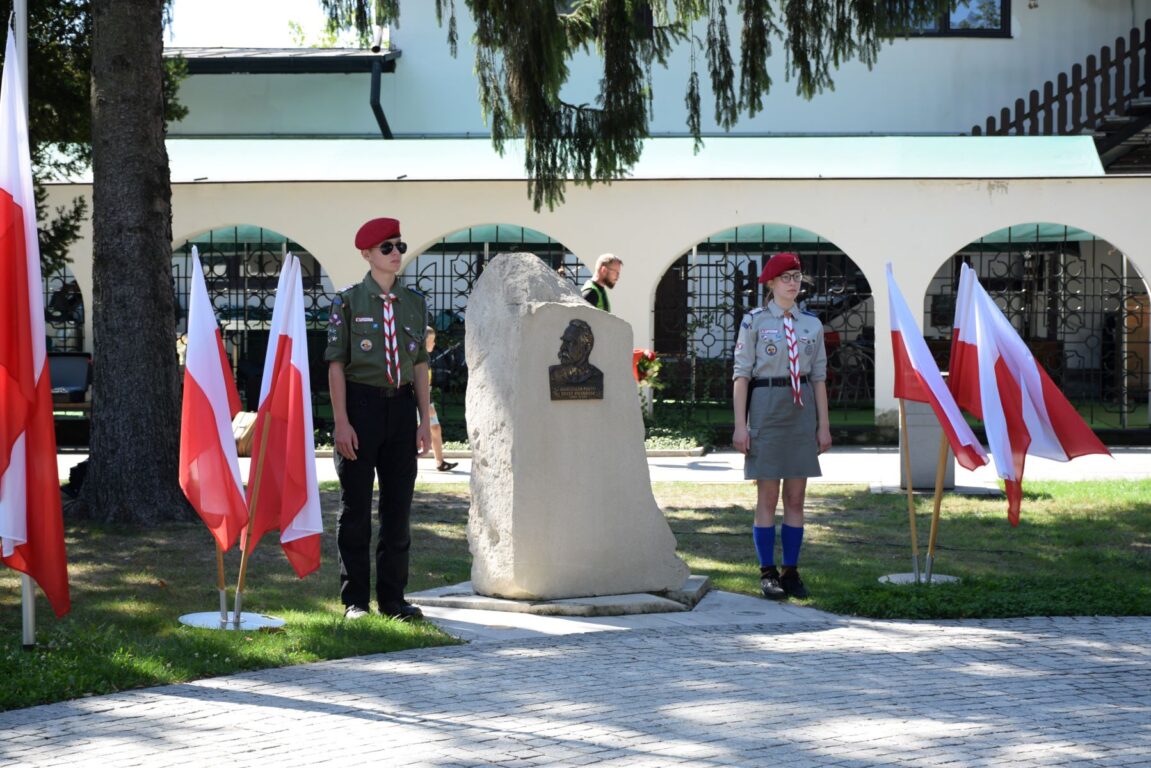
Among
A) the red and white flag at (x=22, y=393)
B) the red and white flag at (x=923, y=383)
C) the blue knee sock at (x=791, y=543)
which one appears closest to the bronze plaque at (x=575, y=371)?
the blue knee sock at (x=791, y=543)

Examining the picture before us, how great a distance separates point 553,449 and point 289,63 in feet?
65.3

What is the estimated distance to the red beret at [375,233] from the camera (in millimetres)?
6938

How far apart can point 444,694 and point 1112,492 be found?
856 cm

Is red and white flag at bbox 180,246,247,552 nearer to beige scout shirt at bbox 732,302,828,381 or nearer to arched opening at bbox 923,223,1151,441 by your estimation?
beige scout shirt at bbox 732,302,828,381

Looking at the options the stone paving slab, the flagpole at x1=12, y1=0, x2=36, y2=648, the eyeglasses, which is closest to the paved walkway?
the stone paving slab

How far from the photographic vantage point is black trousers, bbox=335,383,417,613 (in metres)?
6.94

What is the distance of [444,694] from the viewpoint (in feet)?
18.4

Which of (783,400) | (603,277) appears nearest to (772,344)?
(783,400)

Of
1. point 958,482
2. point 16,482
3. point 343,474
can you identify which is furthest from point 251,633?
point 958,482

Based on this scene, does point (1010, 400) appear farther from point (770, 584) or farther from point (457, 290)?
point (457, 290)

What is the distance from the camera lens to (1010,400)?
810 centimetres

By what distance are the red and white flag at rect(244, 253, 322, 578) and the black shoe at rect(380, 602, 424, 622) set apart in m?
0.40

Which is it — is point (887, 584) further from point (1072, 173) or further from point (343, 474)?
point (1072, 173)

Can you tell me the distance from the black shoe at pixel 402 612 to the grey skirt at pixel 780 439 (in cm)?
189
